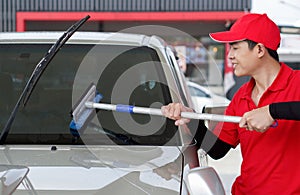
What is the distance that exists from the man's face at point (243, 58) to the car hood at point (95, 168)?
20.9 inches

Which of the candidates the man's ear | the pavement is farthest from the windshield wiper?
the pavement

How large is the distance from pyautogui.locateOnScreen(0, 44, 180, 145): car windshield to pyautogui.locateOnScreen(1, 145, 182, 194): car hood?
441 millimetres

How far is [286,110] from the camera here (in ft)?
7.51

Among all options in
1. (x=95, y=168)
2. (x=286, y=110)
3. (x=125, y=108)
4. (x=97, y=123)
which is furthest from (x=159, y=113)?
(x=286, y=110)

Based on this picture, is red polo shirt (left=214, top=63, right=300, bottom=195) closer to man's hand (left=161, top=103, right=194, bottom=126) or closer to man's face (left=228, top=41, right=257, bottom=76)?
man's face (left=228, top=41, right=257, bottom=76)

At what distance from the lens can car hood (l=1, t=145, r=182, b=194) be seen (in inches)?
90.2

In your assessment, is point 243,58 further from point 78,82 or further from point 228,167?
point 228,167

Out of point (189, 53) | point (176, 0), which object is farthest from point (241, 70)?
point (189, 53)

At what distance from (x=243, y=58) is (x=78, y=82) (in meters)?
1.39

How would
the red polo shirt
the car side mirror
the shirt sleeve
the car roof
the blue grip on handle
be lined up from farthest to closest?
1. the car roof
2. the blue grip on handle
3. the red polo shirt
4. the shirt sleeve
5. the car side mirror

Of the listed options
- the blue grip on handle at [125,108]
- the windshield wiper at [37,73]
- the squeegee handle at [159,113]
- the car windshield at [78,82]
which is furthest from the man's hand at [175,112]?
the windshield wiper at [37,73]

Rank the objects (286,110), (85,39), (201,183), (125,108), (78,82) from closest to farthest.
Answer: (201,183), (286,110), (125,108), (85,39), (78,82)

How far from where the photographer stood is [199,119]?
2727 mm

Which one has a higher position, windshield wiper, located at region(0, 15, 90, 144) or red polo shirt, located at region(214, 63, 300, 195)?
windshield wiper, located at region(0, 15, 90, 144)
